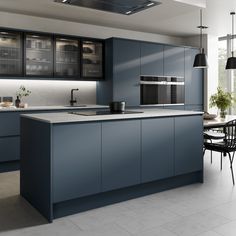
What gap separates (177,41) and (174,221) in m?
5.29

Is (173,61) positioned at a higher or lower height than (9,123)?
higher

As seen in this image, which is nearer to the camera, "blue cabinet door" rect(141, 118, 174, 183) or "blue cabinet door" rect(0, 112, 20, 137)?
"blue cabinet door" rect(141, 118, 174, 183)

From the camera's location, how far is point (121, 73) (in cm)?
552

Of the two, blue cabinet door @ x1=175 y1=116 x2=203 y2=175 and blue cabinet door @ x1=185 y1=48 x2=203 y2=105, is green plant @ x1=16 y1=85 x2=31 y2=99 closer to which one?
blue cabinet door @ x1=175 y1=116 x2=203 y2=175

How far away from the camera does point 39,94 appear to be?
5.33m

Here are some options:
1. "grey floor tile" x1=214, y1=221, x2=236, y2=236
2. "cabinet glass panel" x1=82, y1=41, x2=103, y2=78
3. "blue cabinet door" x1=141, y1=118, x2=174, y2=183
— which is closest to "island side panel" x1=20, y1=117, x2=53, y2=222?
"blue cabinet door" x1=141, y1=118, x2=174, y2=183

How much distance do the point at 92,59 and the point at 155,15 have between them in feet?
4.44

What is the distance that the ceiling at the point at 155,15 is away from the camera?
439cm

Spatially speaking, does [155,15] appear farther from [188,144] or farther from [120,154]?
[120,154]

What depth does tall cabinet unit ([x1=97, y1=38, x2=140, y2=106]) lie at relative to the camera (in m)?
5.44

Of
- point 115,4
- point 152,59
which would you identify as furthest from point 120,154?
point 152,59

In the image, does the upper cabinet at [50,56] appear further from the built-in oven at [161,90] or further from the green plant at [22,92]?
the built-in oven at [161,90]

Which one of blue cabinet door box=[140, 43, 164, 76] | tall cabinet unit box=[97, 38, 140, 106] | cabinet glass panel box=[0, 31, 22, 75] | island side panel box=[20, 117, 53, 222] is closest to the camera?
island side panel box=[20, 117, 53, 222]

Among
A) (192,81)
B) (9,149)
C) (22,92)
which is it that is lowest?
(9,149)
